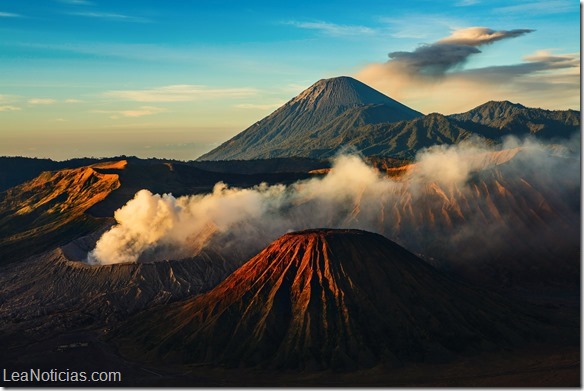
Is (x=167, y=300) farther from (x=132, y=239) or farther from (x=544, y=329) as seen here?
(x=544, y=329)

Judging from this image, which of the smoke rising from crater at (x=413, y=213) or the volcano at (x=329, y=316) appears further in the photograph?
the smoke rising from crater at (x=413, y=213)

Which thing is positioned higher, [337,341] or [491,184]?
[491,184]

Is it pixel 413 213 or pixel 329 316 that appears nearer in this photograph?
pixel 329 316

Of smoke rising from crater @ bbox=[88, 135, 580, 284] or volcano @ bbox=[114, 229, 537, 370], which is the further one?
smoke rising from crater @ bbox=[88, 135, 580, 284]

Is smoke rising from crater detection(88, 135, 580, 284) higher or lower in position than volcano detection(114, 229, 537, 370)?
higher

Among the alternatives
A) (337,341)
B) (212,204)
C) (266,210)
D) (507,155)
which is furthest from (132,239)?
(507,155)
